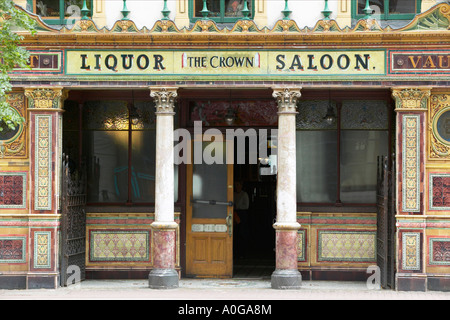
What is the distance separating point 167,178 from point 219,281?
2.68m

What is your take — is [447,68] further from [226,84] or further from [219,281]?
[219,281]

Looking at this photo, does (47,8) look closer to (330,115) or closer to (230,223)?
(230,223)

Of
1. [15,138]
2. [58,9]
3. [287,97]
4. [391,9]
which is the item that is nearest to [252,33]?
[287,97]

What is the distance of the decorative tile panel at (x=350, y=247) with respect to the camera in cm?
1694

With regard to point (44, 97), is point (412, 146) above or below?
below

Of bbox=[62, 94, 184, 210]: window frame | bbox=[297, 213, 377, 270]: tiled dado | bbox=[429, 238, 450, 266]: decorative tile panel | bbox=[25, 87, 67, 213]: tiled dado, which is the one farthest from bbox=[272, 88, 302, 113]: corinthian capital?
bbox=[25, 87, 67, 213]: tiled dado

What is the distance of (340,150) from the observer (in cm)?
1727

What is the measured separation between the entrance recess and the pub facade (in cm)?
3

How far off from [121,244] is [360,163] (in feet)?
17.5

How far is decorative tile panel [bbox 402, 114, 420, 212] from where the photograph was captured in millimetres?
15422

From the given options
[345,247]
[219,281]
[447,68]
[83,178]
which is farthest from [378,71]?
[83,178]

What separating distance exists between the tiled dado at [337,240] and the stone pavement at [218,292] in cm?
47

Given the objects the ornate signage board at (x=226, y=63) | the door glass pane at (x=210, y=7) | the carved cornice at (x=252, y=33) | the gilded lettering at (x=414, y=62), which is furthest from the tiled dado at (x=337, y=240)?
the door glass pane at (x=210, y=7)

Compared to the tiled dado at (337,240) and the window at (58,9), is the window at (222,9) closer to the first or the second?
the window at (58,9)
